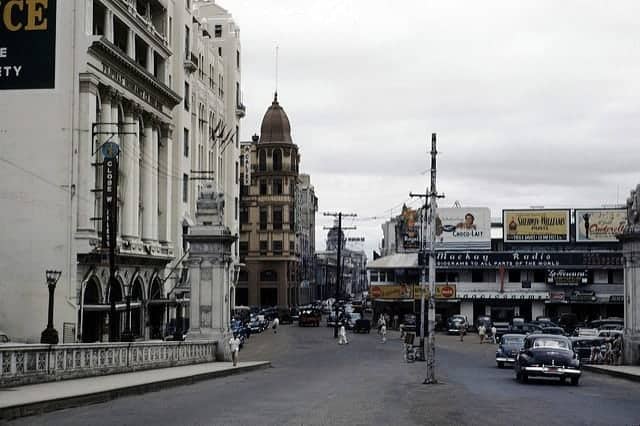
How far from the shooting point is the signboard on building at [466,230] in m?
93.3

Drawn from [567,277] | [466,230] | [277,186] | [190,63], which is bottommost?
[567,277]

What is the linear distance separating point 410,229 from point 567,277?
764 inches

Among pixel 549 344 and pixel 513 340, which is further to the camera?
pixel 513 340

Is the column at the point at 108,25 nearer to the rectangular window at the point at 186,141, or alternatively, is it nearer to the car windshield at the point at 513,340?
the rectangular window at the point at 186,141

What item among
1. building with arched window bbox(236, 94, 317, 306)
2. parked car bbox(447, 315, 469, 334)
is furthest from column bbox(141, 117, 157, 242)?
building with arched window bbox(236, 94, 317, 306)

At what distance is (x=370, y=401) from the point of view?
21.1 meters

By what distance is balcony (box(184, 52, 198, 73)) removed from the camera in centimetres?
6267

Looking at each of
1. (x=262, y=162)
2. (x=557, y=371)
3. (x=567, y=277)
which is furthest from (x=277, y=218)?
(x=557, y=371)

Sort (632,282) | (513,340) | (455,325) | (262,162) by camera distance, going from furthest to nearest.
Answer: (262,162), (455,325), (513,340), (632,282)

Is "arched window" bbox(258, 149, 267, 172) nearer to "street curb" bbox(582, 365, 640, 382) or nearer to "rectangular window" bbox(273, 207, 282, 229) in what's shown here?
"rectangular window" bbox(273, 207, 282, 229)

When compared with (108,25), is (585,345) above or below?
below

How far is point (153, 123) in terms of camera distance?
2153 inches

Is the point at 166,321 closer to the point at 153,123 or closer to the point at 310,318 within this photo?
the point at 153,123

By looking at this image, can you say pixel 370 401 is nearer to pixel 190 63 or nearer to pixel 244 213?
pixel 190 63
